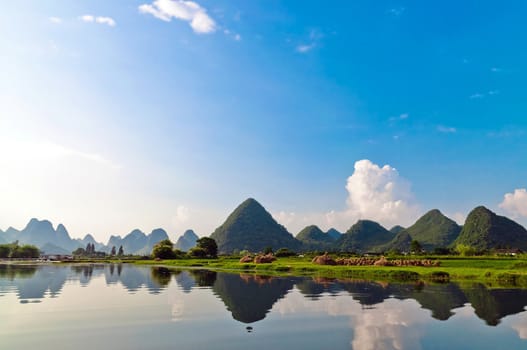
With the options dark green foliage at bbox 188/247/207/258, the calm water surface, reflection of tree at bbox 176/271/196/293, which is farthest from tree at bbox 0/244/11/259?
the calm water surface

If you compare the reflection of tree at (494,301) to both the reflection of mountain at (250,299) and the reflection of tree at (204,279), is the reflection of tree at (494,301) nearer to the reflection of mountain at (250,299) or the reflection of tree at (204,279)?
the reflection of mountain at (250,299)

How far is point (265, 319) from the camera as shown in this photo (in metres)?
21.7

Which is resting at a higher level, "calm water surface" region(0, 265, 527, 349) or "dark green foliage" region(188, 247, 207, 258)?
"calm water surface" region(0, 265, 527, 349)

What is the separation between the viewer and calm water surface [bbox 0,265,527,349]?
1623 centimetres

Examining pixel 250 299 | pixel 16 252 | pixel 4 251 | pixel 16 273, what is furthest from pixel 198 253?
pixel 250 299

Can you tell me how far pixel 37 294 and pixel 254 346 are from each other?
2670 cm

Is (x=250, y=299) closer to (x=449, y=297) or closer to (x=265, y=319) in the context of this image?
(x=265, y=319)

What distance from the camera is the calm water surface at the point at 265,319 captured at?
53.3ft

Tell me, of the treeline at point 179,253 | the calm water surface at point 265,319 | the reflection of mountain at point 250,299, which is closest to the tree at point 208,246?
the treeline at point 179,253

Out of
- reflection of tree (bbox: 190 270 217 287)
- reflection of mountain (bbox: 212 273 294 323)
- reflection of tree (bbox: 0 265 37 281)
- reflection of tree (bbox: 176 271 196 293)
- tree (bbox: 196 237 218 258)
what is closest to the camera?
reflection of mountain (bbox: 212 273 294 323)

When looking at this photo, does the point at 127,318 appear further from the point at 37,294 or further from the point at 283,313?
the point at 37,294

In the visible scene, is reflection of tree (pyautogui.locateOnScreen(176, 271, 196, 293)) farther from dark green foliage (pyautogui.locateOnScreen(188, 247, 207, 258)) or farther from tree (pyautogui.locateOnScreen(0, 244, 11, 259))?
tree (pyautogui.locateOnScreen(0, 244, 11, 259))

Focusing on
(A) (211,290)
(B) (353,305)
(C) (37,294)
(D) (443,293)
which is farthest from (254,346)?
(C) (37,294)

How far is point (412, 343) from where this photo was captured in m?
16.2
